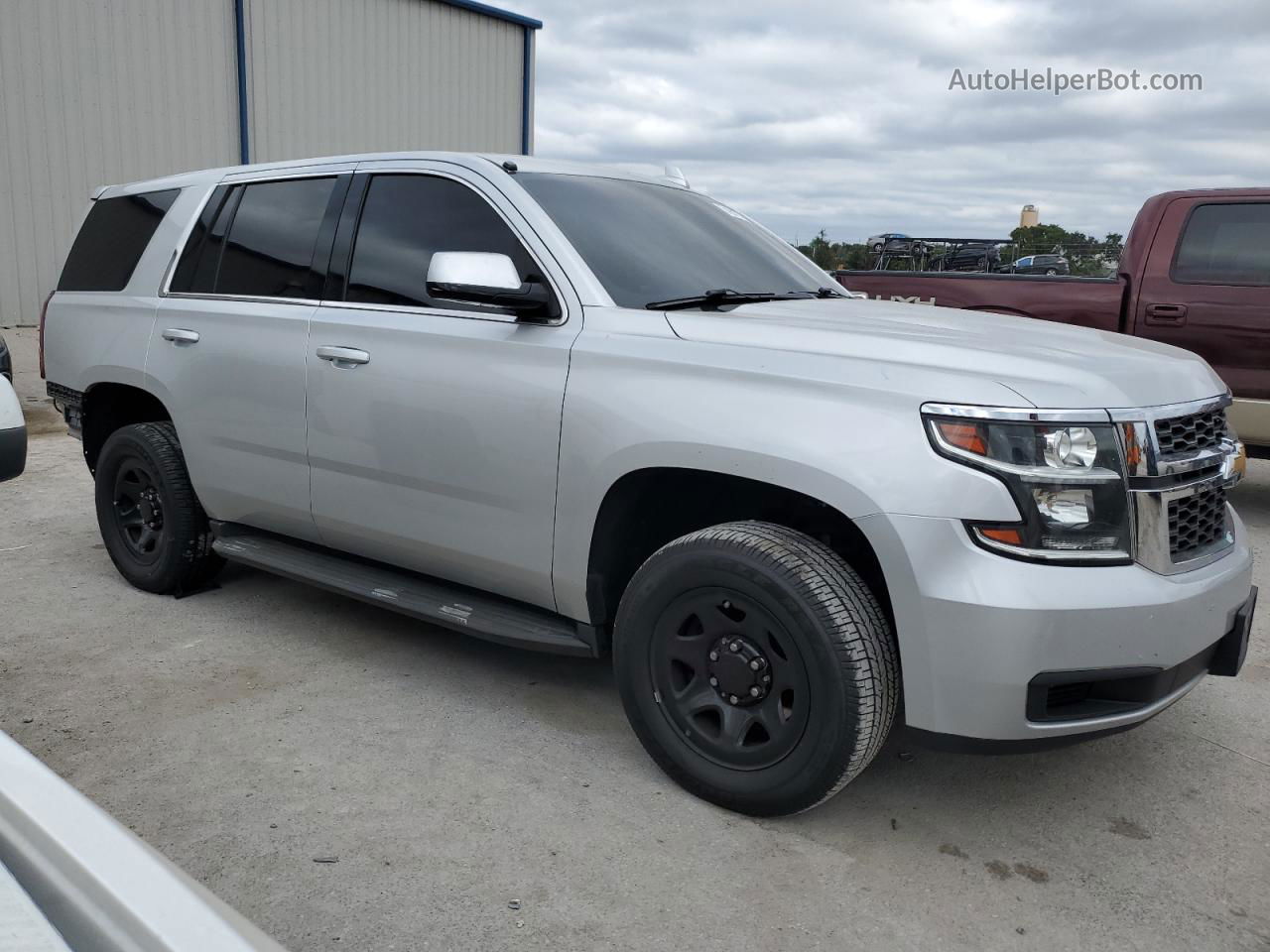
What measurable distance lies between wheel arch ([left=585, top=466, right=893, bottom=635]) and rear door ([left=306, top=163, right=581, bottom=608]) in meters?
0.18

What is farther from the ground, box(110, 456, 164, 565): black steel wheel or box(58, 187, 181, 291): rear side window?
box(58, 187, 181, 291): rear side window

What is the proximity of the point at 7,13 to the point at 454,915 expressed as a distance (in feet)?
41.1

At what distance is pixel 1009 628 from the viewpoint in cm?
252

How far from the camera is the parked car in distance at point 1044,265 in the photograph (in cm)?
1062

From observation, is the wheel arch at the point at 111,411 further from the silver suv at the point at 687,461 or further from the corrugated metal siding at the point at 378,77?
the corrugated metal siding at the point at 378,77

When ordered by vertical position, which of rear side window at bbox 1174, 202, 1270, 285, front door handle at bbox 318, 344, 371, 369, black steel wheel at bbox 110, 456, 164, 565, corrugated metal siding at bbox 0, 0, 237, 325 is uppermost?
corrugated metal siding at bbox 0, 0, 237, 325

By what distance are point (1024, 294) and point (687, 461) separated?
16.5 ft

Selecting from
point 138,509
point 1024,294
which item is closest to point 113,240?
point 138,509

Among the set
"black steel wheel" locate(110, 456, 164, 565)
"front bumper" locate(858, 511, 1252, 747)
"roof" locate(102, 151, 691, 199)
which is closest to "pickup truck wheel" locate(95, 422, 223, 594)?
"black steel wheel" locate(110, 456, 164, 565)

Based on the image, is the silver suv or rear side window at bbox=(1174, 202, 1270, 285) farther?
rear side window at bbox=(1174, 202, 1270, 285)

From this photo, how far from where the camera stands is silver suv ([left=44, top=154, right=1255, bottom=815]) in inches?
102

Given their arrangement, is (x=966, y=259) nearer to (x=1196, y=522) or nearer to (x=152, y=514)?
(x=152, y=514)

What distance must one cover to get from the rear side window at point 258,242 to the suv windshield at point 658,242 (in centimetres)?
98

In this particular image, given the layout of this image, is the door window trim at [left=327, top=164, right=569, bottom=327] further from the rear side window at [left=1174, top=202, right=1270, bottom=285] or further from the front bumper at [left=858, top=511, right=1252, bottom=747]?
the rear side window at [left=1174, top=202, right=1270, bottom=285]
